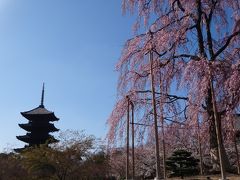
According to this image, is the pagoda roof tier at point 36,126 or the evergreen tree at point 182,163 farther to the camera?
the pagoda roof tier at point 36,126

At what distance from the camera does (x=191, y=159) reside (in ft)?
68.8

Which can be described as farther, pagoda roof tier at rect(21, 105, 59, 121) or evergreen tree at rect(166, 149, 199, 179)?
pagoda roof tier at rect(21, 105, 59, 121)

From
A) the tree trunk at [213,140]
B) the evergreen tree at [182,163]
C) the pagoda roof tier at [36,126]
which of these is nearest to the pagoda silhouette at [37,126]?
the pagoda roof tier at [36,126]

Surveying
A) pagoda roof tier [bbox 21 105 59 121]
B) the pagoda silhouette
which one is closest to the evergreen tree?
the pagoda silhouette

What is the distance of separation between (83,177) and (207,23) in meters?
13.9

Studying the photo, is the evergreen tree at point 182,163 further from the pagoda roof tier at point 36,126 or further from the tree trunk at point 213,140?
the pagoda roof tier at point 36,126

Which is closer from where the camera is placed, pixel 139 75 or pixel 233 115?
pixel 233 115

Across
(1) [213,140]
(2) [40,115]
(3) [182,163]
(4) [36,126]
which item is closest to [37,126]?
(4) [36,126]

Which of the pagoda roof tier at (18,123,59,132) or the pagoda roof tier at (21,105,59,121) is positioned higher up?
the pagoda roof tier at (21,105,59,121)

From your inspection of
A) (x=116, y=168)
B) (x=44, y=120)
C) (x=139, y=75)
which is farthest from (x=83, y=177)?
(x=44, y=120)

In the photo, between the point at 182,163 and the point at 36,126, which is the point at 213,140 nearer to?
the point at 182,163

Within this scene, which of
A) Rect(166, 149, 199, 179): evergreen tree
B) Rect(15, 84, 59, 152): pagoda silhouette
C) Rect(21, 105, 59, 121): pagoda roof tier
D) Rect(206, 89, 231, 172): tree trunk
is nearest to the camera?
Rect(206, 89, 231, 172): tree trunk

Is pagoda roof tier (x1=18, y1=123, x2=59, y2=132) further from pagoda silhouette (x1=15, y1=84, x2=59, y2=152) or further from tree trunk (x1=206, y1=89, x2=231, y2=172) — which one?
tree trunk (x1=206, y1=89, x2=231, y2=172)

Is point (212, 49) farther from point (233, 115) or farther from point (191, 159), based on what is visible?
point (191, 159)
